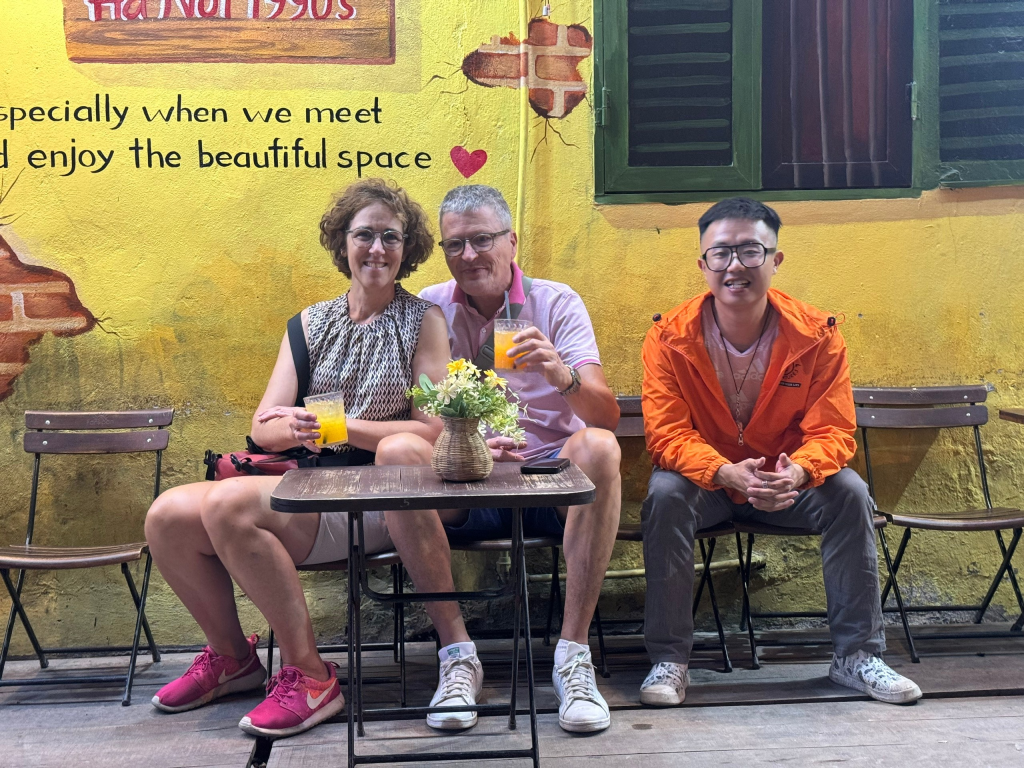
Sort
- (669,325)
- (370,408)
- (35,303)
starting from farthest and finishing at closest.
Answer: (35,303) → (669,325) → (370,408)

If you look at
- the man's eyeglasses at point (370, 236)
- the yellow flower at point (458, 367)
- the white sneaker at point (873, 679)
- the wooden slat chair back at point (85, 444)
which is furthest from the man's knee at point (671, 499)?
the wooden slat chair back at point (85, 444)

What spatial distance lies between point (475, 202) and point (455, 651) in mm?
1412

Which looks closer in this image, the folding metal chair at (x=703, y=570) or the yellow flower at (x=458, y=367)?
the yellow flower at (x=458, y=367)

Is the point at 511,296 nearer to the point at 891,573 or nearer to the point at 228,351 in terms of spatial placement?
the point at 228,351

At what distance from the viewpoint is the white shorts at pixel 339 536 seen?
114 inches

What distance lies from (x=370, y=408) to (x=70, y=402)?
138cm

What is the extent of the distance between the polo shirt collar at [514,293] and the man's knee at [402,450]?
2.05ft

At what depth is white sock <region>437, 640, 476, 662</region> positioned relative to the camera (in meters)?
2.90

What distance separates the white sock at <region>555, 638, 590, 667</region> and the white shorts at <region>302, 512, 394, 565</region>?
61 centimetres

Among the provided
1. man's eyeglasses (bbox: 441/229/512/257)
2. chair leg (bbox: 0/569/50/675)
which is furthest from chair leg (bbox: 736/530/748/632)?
chair leg (bbox: 0/569/50/675)

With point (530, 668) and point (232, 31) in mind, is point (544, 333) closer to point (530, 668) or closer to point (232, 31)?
point (530, 668)

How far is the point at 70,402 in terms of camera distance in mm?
3637

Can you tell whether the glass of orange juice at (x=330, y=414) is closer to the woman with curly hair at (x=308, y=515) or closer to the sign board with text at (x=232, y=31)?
the woman with curly hair at (x=308, y=515)

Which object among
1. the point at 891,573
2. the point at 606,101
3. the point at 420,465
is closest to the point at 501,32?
the point at 606,101
